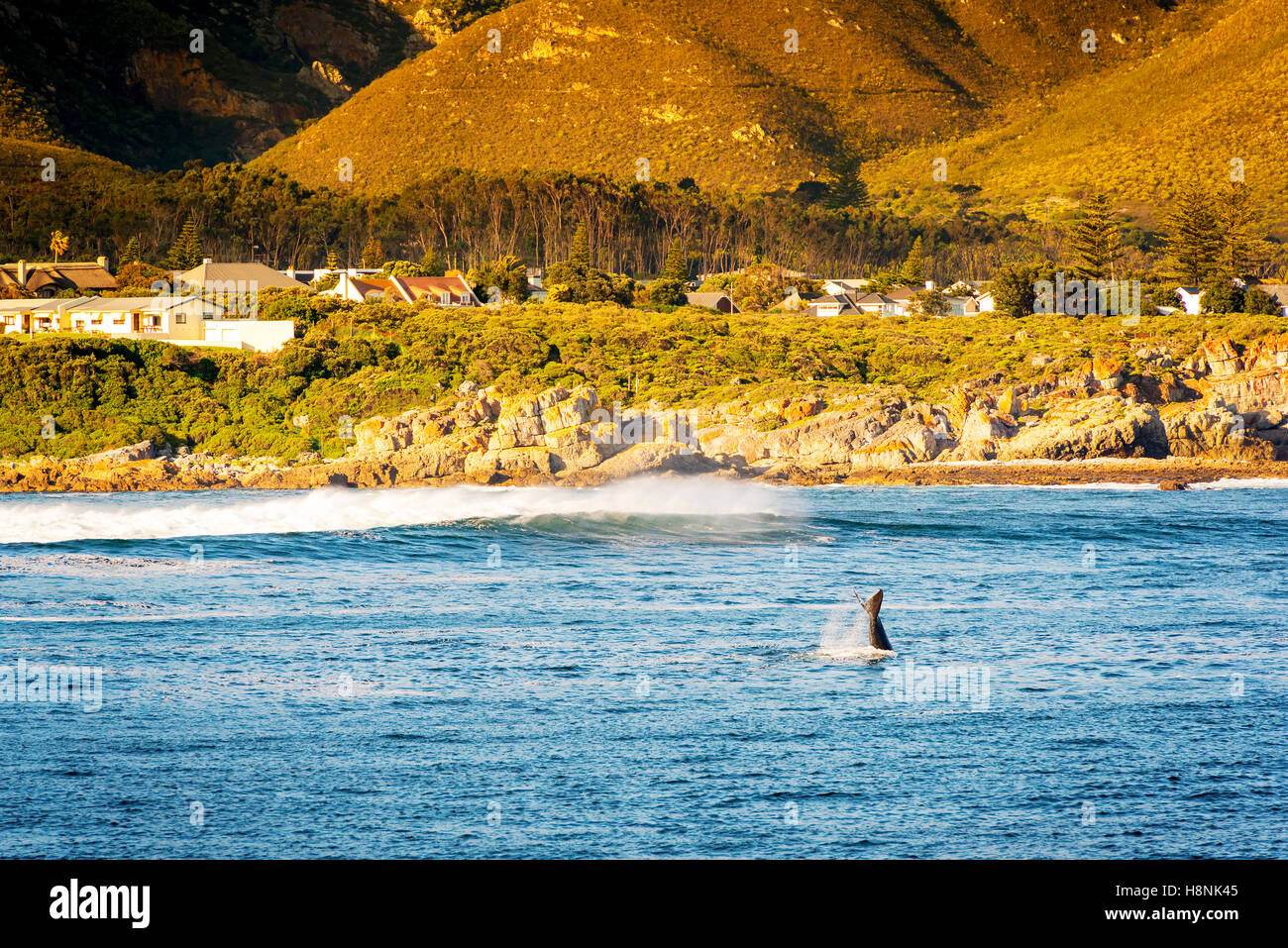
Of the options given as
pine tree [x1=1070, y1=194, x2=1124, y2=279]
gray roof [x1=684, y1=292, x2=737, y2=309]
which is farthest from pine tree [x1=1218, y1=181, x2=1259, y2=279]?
gray roof [x1=684, y1=292, x2=737, y2=309]

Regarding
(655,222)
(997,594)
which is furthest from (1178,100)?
(997,594)

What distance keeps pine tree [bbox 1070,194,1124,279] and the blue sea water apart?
75920mm

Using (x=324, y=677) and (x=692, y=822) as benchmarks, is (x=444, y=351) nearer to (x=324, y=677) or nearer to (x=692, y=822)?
(x=324, y=677)

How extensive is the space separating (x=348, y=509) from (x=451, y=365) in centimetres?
3604

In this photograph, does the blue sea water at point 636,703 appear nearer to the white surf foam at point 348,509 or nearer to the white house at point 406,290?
the white surf foam at point 348,509

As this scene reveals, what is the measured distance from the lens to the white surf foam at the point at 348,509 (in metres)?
35.8

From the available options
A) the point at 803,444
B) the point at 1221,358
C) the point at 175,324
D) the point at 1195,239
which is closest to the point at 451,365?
the point at 175,324

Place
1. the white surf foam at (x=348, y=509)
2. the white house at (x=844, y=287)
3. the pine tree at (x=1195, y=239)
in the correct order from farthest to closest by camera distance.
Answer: the white house at (x=844, y=287) → the pine tree at (x=1195, y=239) → the white surf foam at (x=348, y=509)

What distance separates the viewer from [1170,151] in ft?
573

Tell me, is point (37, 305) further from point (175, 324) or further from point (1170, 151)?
point (1170, 151)

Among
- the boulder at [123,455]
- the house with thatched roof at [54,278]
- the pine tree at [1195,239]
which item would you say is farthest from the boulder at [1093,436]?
the house with thatched roof at [54,278]

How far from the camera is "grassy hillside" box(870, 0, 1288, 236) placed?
542 ft

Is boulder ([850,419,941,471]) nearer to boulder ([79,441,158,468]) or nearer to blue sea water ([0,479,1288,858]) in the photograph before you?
blue sea water ([0,479,1288,858])

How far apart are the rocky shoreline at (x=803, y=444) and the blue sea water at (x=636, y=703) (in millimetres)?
26131
